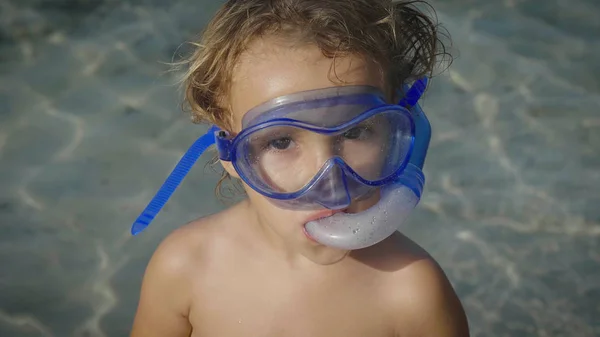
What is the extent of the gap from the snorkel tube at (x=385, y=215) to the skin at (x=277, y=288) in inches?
13.5

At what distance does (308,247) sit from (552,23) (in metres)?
3.59

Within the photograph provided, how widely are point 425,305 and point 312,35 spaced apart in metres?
1.05

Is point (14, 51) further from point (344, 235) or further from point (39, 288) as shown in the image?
point (344, 235)

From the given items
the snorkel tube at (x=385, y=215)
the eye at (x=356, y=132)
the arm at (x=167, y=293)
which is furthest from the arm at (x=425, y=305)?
the arm at (x=167, y=293)

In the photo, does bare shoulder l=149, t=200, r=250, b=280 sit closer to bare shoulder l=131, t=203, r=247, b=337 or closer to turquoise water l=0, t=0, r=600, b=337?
bare shoulder l=131, t=203, r=247, b=337

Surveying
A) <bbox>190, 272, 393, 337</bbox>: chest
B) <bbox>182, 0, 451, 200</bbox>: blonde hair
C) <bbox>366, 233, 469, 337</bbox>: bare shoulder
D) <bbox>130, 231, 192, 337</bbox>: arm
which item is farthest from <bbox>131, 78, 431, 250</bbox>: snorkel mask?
<bbox>130, 231, 192, 337</bbox>: arm

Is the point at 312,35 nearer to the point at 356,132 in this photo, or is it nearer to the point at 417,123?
the point at 356,132

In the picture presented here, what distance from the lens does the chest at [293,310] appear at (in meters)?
2.69

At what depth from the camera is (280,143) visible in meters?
2.19

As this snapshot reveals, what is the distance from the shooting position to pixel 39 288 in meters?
3.95

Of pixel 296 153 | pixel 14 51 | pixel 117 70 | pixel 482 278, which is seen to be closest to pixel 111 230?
pixel 117 70

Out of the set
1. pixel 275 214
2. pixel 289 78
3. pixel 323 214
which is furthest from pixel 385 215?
pixel 289 78

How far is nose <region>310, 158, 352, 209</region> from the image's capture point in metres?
2.11

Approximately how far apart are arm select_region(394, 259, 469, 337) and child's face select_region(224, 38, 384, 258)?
0.46 m
